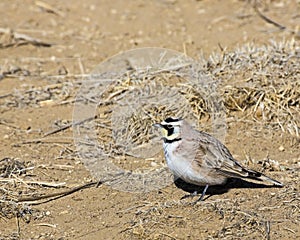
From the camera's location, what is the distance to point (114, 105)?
705 cm

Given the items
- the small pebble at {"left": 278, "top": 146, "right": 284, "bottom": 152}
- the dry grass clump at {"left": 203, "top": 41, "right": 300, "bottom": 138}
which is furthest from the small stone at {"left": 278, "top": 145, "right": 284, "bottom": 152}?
the dry grass clump at {"left": 203, "top": 41, "right": 300, "bottom": 138}

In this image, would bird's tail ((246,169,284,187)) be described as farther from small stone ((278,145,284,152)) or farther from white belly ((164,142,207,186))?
small stone ((278,145,284,152))

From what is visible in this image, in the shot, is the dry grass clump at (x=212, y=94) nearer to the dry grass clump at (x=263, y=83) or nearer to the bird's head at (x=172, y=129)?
the dry grass clump at (x=263, y=83)

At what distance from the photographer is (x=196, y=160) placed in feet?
17.3

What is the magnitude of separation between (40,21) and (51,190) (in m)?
4.85

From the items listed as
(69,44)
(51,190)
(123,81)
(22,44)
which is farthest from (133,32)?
(51,190)

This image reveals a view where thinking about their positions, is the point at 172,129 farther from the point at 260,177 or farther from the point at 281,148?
the point at 281,148

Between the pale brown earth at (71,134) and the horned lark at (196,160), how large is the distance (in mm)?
172

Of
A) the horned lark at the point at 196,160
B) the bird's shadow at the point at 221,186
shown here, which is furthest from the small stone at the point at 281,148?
the horned lark at the point at 196,160

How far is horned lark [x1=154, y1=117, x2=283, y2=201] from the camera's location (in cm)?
521

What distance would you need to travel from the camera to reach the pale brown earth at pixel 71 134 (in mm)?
4965

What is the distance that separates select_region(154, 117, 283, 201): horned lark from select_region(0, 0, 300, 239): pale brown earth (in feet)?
0.56

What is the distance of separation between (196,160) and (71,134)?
180cm

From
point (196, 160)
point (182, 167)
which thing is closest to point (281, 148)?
point (196, 160)
